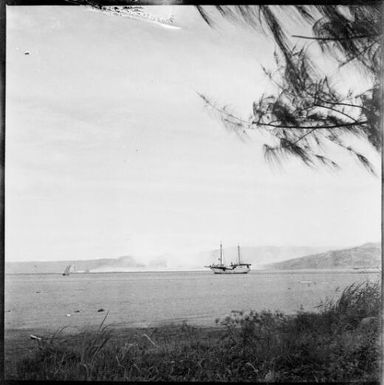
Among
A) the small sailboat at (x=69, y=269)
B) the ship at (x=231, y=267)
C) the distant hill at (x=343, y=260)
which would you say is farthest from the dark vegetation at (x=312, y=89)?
the small sailboat at (x=69, y=269)

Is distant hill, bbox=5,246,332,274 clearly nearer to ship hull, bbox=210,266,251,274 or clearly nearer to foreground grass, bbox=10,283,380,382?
ship hull, bbox=210,266,251,274

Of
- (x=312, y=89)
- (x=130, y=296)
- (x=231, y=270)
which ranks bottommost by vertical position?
(x=130, y=296)

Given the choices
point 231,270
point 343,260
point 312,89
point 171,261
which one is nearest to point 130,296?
point 171,261

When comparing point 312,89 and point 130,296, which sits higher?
point 312,89

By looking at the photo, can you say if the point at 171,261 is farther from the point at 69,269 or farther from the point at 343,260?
the point at 343,260

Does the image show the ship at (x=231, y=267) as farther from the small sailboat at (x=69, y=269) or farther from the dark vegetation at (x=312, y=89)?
the small sailboat at (x=69, y=269)

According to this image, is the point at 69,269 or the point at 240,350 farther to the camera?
the point at 69,269
